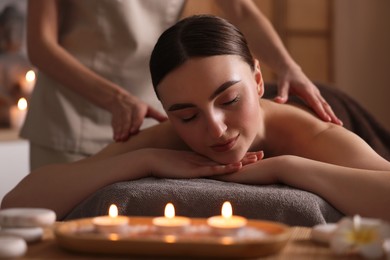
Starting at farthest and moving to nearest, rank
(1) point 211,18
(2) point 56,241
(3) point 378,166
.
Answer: (1) point 211,18 < (3) point 378,166 < (2) point 56,241

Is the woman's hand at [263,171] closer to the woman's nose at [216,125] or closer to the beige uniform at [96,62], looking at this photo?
the woman's nose at [216,125]

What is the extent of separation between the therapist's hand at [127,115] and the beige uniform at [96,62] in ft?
1.32

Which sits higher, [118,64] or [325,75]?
[118,64]

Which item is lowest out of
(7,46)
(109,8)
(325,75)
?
(325,75)

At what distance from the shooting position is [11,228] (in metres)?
1.25

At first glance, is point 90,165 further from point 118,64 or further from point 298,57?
point 298,57

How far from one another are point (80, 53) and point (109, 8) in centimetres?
17

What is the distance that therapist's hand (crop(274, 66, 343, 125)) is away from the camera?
214 cm

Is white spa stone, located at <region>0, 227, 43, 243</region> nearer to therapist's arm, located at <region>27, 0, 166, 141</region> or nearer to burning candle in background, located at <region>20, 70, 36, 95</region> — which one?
therapist's arm, located at <region>27, 0, 166, 141</region>

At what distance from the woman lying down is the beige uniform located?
0.55 m

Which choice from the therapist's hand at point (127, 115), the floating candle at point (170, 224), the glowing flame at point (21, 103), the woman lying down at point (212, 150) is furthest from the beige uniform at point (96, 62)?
the glowing flame at point (21, 103)

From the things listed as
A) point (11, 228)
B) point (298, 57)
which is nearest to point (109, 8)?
point (11, 228)

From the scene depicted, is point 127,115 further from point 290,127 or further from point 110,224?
point 110,224

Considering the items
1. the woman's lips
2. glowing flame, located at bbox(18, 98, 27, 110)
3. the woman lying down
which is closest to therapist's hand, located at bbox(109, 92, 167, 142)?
the woman lying down
